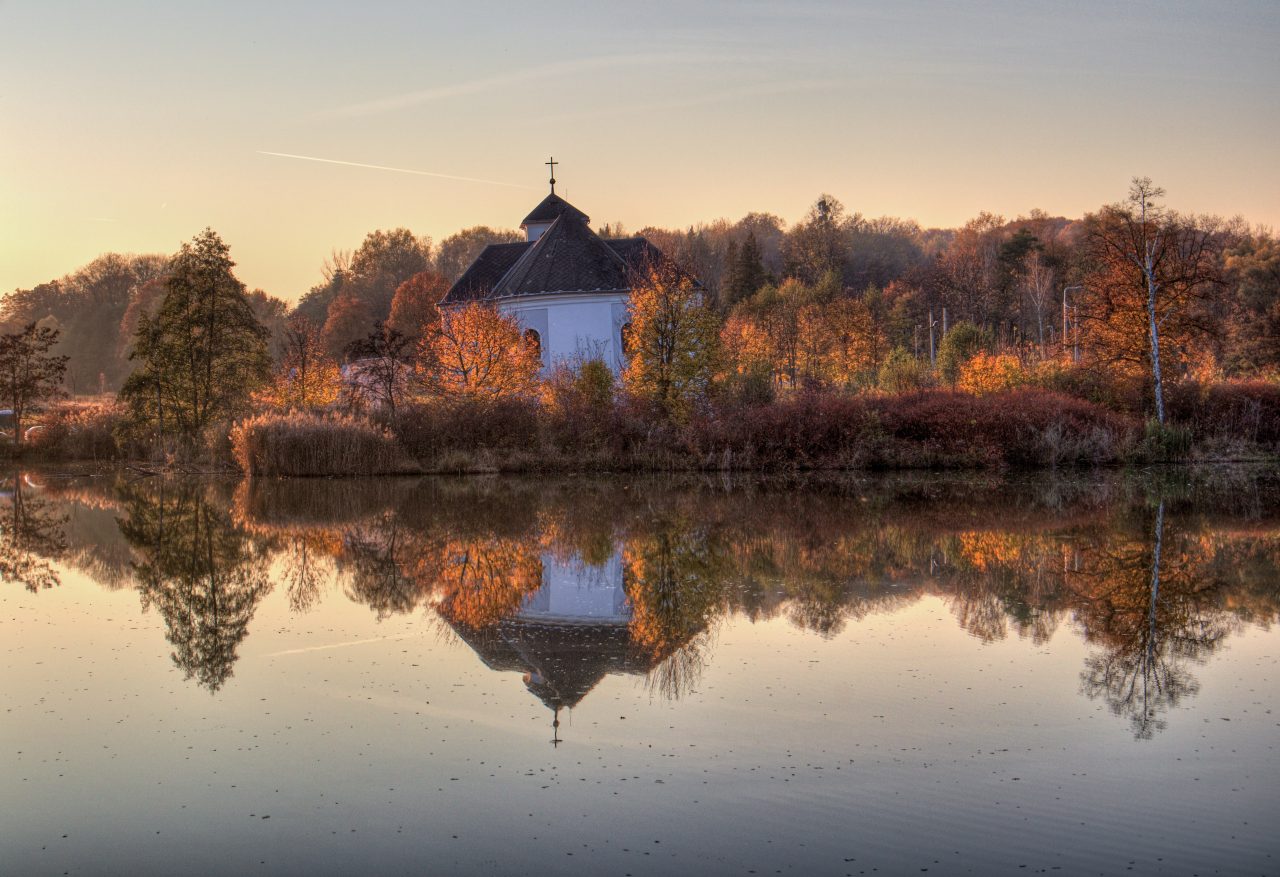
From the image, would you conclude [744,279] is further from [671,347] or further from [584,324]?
[671,347]

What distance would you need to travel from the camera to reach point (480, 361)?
33.4 metres

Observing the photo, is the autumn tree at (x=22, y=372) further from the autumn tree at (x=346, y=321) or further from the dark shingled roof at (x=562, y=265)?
the autumn tree at (x=346, y=321)

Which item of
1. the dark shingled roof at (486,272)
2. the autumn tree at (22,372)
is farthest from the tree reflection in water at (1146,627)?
the autumn tree at (22,372)

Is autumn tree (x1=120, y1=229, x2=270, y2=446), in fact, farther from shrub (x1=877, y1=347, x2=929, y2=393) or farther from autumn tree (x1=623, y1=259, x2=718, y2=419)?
shrub (x1=877, y1=347, x2=929, y2=393)

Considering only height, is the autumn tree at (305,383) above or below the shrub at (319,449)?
above

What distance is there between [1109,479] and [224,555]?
18684 mm

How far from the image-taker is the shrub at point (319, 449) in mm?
29109

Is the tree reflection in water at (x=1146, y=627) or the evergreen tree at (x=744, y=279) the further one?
the evergreen tree at (x=744, y=279)

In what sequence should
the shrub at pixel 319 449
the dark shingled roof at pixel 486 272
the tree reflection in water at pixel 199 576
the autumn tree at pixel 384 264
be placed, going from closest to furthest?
the tree reflection in water at pixel 199 576 → the shrub at pixel 319 449 → the dark shingled roof at pixel 486 272 → the autumn tree at pixel 384 264

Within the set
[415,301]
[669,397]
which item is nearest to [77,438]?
[669,397]

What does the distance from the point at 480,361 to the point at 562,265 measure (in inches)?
331

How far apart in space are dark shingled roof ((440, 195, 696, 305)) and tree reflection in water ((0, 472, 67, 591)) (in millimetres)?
18792

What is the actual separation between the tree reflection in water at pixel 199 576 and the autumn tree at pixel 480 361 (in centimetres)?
1107

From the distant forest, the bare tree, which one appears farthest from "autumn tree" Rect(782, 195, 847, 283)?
the bare tree
